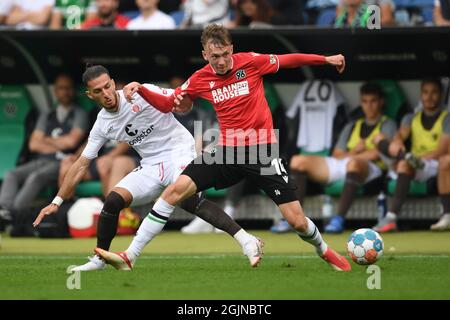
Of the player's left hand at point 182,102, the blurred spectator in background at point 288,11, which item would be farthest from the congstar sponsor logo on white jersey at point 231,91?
the blurred spectator in background at point 288,11

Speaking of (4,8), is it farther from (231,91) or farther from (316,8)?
(231,91)

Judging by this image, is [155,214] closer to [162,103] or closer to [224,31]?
[162,103]

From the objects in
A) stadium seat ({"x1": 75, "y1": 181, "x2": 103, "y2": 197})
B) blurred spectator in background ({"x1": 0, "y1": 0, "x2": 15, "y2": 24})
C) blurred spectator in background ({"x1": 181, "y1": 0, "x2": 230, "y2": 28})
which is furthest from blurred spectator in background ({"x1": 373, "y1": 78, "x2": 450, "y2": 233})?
blurred spectator in background ({"x1": 0, "y1": 0, "x2": 15, "y2": 24})

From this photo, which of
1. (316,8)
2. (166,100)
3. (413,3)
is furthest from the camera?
(316,8)

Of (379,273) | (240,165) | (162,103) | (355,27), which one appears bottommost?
(379,273)

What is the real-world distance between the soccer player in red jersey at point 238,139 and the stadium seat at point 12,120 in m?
6.69

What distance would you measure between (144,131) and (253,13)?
4319mm

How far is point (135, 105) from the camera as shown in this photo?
9.86 meters

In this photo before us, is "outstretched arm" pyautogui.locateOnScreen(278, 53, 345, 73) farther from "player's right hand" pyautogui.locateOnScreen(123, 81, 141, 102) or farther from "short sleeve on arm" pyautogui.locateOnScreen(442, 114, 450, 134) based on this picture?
"short sleeve on arm" pyautogui.locateOnScreen(442, 114, 450, 134)

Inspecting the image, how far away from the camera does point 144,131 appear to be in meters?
9.96

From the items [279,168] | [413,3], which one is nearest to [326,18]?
[413,3]

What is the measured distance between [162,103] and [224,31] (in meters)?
0.98

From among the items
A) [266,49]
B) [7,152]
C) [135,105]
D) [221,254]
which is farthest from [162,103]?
[7,152]

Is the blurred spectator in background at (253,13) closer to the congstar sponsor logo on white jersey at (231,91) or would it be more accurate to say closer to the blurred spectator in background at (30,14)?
the blurred spectator in background at (30,14)
